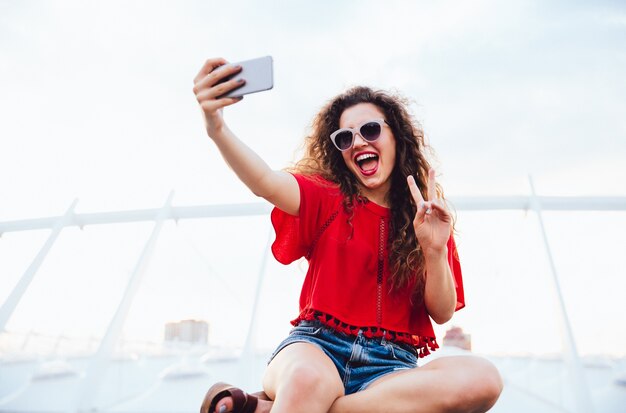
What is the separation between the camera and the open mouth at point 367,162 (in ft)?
4.40

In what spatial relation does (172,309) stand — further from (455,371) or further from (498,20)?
(498,20)

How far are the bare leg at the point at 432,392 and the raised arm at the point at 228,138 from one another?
511mm

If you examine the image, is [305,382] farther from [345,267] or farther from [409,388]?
[345,267]

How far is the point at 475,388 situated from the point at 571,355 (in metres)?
2.55

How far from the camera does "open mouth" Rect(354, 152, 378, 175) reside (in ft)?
4.40

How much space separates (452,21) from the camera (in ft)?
12.2

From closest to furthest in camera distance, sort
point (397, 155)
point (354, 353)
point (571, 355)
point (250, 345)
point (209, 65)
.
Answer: point (209, 65), point (354, 353), point (397, 155), point (571, 355), point (250, 345)

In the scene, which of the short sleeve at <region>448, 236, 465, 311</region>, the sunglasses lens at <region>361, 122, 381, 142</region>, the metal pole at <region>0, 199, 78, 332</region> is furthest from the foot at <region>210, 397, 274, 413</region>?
the metal pole at <region>0, 199, 78, 332</region>

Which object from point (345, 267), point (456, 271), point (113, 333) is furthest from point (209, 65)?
point (113, 333)

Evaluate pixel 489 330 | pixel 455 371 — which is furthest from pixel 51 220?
pixel 455 371

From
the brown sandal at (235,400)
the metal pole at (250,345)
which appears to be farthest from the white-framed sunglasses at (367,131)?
the metal pole at (250,345)

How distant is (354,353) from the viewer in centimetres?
110

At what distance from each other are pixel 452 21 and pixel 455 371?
3473 mm

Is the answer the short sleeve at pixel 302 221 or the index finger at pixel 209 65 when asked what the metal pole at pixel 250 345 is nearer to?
the short sleeve at pixel 302 221
